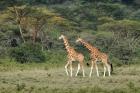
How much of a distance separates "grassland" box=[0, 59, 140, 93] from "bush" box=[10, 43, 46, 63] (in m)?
3.63

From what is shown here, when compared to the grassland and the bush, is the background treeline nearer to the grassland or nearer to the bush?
the bush

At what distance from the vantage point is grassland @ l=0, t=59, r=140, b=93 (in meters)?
13.8

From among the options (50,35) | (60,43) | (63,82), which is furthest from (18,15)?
(63,82)

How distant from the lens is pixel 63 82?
615 inches

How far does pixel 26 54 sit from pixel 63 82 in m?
7.89

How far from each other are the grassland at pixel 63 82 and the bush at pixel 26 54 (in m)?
3.63

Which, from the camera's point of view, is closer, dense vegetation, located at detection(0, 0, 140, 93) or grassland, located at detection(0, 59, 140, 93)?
grassland, located at detection(0, 59, 140, 93)

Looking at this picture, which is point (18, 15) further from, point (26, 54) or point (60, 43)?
point (26, 54)

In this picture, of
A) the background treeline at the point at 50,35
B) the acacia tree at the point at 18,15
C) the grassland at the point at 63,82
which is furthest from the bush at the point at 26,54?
the grassland at the point at 63,82

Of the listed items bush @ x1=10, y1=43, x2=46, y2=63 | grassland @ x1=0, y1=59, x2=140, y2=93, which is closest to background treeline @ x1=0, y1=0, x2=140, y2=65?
bush @ x1=10, y1=43, x2=46, y2=63

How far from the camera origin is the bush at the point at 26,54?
23.2 m

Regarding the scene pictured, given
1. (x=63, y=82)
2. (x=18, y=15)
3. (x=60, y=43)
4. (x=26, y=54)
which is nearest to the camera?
(x=63, y=82)

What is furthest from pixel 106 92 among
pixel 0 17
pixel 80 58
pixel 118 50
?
pixel 0 17

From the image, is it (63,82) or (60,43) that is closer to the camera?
(63,82)
